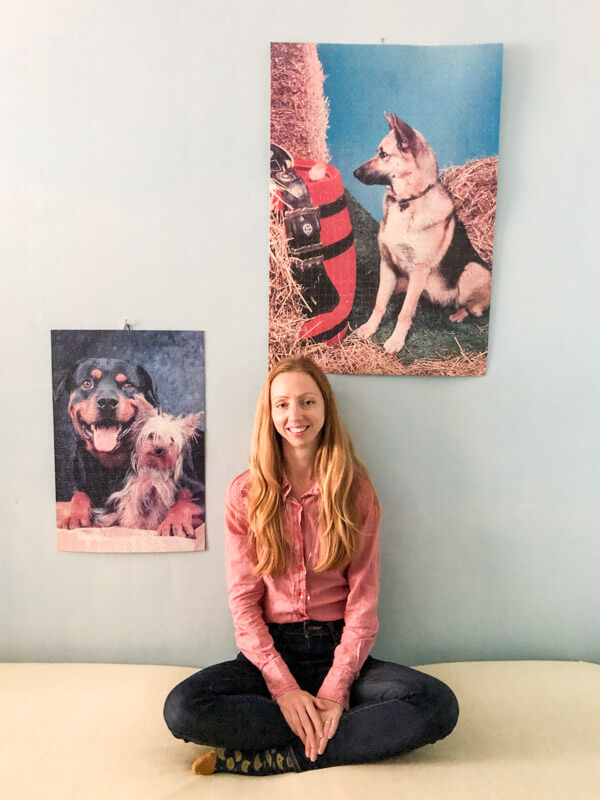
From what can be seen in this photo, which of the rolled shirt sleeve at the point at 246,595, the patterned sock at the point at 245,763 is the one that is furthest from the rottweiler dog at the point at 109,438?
the patterned sock at the point at 245,763

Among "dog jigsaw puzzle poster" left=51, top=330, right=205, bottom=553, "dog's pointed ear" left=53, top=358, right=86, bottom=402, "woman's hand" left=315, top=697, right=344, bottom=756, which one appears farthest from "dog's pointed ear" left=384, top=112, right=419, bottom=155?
"woman's hand" left=315, top=697, right=344, bottom=756

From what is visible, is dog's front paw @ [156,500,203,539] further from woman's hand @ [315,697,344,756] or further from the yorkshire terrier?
woman's hand @ [315,697,344,756]

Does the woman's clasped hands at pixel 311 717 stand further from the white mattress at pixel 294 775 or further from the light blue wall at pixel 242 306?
the light blue wall at pixel 242 306

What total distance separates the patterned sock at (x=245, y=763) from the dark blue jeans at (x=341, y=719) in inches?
0.6

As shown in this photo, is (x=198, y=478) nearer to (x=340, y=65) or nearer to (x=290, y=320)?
(x=290, y=320)

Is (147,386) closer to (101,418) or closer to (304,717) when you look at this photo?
(101,418)

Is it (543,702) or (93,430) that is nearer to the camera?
(543,702)

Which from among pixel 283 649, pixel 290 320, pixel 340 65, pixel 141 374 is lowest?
pixel 283 649

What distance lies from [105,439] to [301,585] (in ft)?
1.88

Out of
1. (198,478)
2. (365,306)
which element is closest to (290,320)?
(365,306)

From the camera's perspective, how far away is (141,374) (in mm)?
1396

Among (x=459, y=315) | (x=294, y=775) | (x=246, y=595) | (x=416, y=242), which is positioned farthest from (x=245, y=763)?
(x=416, y=242)

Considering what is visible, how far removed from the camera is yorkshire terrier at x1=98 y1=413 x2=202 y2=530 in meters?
1.41

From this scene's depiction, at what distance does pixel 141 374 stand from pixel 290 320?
374 mm
